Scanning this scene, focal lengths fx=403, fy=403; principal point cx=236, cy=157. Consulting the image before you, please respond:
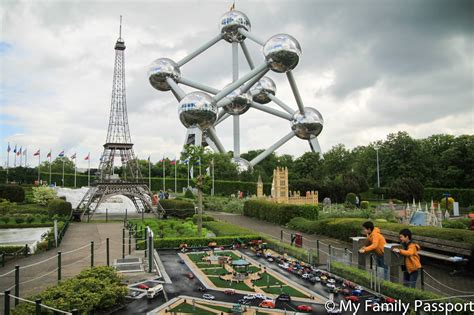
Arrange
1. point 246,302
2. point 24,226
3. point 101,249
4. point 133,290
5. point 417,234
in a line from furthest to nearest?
point 24,226
point 101,249
point 417,234
point 133,290
point 246,302

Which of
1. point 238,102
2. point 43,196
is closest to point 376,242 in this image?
point 43,196

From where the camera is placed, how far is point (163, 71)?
45.8 metres

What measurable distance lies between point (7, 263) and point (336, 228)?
14.2 m

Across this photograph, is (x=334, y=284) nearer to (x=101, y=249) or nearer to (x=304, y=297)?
(x=304, y=297)

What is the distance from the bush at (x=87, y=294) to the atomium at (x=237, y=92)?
3142cm

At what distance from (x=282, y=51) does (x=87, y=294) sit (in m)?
33.5

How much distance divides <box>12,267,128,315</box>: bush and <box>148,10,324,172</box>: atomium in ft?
103

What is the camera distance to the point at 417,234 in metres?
14.9

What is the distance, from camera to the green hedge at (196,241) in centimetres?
1681

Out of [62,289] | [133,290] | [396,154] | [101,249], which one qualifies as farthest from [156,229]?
[396,154]

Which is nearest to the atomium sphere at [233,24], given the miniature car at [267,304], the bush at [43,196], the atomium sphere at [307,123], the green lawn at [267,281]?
the atomium sphere at [307,123]

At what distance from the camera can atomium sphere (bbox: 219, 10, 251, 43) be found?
46.0 metres

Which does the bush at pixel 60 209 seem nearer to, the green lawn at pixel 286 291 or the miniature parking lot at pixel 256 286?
the miniature parking lot at pixel 256 286

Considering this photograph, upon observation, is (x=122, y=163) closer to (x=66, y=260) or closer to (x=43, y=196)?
(x=43, y=196)
